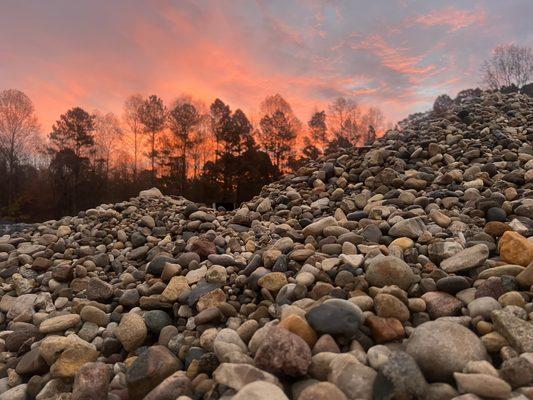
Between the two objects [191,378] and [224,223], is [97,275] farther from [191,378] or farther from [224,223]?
[191,378]

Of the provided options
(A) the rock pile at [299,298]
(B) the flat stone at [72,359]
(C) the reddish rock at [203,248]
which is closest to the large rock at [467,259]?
(A) the rock pile at [299,298]

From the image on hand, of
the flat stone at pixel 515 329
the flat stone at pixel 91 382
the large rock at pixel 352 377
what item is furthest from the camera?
the flat stone at pixel 91 382

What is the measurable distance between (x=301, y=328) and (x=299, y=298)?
20.6 inches

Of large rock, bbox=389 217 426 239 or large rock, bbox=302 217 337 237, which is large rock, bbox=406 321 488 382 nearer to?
large rock, bbox=389 217 426 239

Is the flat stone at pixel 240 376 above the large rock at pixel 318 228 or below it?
below

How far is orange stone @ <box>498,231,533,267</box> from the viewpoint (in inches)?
96.0

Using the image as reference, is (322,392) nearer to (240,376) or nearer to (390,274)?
(240,376)

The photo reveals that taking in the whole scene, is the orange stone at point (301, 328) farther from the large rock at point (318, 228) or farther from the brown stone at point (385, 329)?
the large rock at point (318, 228)

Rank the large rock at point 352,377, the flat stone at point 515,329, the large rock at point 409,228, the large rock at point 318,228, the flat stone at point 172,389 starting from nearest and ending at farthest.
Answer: the large rock at point 352,377
the flat stone at point 515,329
the flat stone at point 172,389
the large rock at point 409,228
the large rock at point 318,228

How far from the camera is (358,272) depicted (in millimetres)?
2611

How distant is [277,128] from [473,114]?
63.4 ft

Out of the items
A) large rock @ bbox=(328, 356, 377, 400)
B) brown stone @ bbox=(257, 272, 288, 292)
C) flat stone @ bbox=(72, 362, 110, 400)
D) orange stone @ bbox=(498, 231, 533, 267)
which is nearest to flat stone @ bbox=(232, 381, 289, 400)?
large rock @ bbox=(328, 356, 377, 400)

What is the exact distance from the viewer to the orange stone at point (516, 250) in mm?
2438

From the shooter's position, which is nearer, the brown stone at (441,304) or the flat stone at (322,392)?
the flat stone at (322,392)
